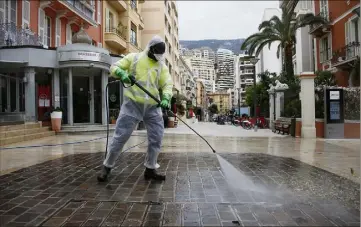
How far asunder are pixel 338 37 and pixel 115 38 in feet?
53.7

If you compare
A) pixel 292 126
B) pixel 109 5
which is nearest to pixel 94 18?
pixel 109 5

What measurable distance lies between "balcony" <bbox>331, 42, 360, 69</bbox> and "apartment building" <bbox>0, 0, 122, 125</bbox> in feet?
47.7

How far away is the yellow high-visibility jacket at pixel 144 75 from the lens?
4531mm

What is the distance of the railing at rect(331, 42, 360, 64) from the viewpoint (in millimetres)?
21219

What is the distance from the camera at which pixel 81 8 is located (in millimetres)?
21234

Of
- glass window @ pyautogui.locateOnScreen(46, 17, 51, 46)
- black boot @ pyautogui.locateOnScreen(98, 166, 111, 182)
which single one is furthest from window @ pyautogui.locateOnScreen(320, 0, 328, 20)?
black boot @ pyautogui.locateOnScreen(98, 166, 111, 182)

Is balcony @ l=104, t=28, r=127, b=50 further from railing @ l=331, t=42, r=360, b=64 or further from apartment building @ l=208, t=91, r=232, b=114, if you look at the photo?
apartment building @ l=208, t=91, r=232, b=114

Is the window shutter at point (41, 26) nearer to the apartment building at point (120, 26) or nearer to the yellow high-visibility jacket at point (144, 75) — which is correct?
the apartment building at point (120, 26)

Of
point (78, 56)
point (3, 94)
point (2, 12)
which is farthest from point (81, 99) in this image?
point (2, 12)

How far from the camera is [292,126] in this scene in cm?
1477

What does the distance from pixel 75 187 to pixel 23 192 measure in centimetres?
59

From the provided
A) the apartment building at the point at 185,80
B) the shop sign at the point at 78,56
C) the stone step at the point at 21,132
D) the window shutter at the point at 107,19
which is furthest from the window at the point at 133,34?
the apartment building at the point at 185,80

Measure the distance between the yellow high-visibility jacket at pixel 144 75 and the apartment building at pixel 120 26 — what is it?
2236 centimetres

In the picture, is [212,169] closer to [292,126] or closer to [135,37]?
[292,126]
